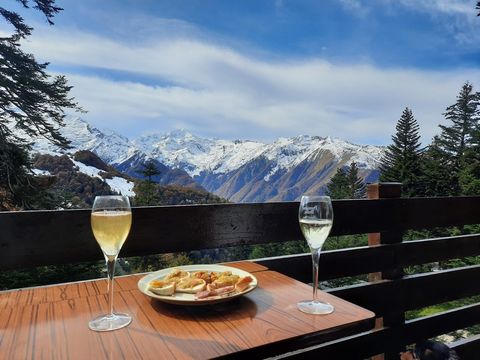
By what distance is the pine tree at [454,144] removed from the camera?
33.1 m

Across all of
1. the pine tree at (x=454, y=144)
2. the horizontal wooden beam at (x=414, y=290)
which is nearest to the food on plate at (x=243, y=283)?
the horizontal wooden beam at (x=414, y=290)

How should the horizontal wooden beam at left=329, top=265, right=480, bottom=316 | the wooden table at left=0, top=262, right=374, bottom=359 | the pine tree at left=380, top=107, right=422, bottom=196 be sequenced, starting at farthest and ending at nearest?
the pine tree at left=380, top=107, right=422, bottom=196 < the horizontal wooden beam at left=329, top=265, right=480, bottom=316 < the wooden table at left=0, top=262, right=374, bottom=359

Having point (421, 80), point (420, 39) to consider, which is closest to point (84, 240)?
point (421, 80)

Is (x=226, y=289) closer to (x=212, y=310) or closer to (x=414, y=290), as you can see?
(x=212, y=310)

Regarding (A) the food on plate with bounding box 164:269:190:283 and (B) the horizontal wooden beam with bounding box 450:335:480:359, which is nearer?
(A) the food on plate with bounding box 164:269:190:283

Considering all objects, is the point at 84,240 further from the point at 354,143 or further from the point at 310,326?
the point at 354,143

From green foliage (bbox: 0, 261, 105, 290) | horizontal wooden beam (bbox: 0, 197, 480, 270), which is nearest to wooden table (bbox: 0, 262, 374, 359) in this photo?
horizontal wooden beam (bbox: 0, 197, 480, 270)

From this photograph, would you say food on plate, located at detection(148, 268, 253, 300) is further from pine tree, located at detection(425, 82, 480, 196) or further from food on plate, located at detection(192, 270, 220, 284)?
pine tree, located at detection(425, 82, 480, 196)

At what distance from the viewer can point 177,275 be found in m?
1.06

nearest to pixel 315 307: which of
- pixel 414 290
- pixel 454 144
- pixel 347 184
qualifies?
pixel 414 290

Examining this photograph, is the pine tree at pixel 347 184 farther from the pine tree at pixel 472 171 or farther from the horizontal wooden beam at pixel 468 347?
the horizontal wooden beam at pixel 468 347

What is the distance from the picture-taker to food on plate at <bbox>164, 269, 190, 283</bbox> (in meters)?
1.02

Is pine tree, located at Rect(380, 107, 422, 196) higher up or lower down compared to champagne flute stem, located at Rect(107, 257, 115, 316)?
higher up

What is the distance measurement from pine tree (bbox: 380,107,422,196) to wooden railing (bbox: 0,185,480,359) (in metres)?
33.4
